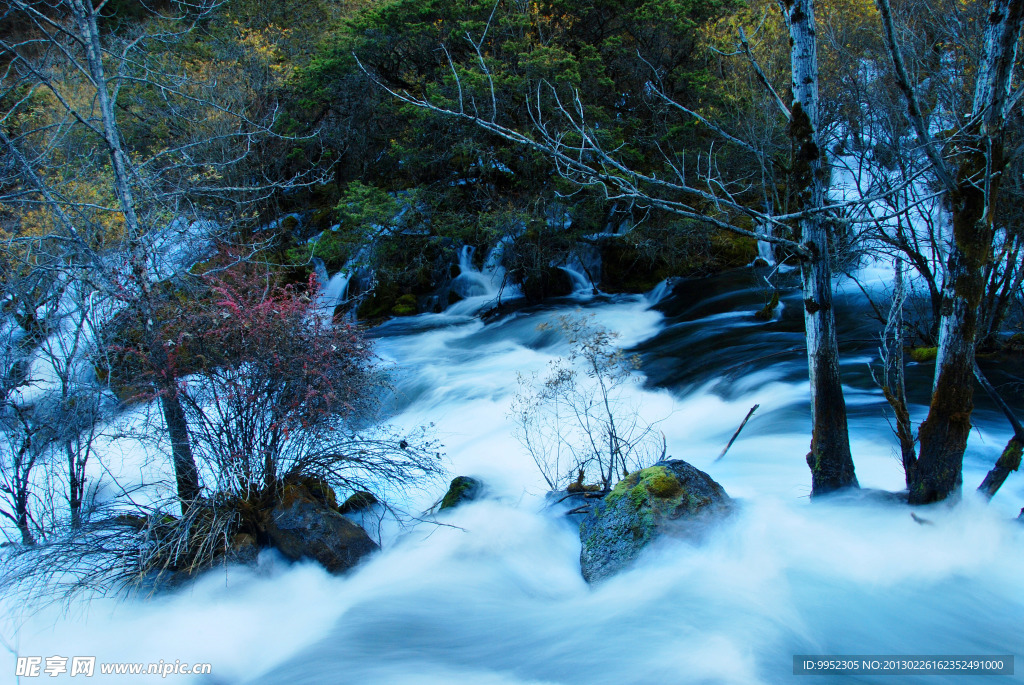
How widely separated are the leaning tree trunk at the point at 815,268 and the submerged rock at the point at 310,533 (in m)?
4.01

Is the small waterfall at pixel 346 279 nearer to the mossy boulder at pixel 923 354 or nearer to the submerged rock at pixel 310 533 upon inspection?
the submerged rock at pixel 310 533

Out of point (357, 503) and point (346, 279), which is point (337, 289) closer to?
point (346, 279)

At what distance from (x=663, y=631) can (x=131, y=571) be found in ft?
13.2

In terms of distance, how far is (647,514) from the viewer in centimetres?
536

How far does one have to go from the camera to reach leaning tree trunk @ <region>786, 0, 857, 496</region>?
4.70m

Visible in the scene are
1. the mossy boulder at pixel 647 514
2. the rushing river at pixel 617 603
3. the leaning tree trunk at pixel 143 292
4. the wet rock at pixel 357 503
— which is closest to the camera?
the rushing river at pixel 617 603

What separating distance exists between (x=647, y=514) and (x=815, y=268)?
235 cm

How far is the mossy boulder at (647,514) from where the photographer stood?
529cm

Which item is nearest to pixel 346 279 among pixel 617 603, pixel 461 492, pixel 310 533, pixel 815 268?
pixel 461 492

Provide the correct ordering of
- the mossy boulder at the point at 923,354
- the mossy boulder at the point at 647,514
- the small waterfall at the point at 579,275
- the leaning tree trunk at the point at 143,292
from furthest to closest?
the small waterfall at the point at 579,275 < the mossy boulder at the point at 923,354 < the leaning tree trunk at the point at 143,292 < the mossy boulder at the point at 647,514

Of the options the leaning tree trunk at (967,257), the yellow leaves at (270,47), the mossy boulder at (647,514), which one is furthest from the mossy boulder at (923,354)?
the yellow leaves at (270,47)

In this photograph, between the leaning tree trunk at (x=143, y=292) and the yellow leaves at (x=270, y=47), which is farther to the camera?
the yellow leaves at (x=270, y=47)

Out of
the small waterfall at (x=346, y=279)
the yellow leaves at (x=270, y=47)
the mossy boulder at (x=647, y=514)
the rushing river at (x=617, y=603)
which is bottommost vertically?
the rushing river at (x=617, y=603)

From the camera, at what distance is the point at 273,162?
56.1 feet
